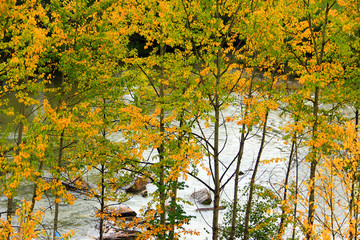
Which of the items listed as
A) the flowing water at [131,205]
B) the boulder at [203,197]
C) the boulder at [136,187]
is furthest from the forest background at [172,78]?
the boulder at [136,187]

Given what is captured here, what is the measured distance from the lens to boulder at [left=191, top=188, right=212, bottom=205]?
1766cm

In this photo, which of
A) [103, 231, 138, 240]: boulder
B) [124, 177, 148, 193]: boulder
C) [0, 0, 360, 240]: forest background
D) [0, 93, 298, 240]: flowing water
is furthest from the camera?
[124, 177, 148, 193]: boulder

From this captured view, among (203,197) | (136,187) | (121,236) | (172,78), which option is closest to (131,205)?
(136,187)

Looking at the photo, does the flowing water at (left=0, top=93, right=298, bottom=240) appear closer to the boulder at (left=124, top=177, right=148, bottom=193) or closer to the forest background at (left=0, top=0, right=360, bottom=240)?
the boulder at (left=124, top=177, right=148, bottom=193)

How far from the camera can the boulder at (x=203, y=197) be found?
17656mm

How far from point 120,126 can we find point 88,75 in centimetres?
206

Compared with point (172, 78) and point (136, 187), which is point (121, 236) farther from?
point (172, 78)

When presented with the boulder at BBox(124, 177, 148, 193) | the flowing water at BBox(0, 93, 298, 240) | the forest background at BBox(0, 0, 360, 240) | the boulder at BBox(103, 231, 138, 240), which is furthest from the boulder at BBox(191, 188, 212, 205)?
the forest background at BBox(0, 0, 360, 240)

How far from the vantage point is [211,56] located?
833 centimetres

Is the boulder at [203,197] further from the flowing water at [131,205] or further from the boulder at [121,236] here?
the boulder at [121,236]

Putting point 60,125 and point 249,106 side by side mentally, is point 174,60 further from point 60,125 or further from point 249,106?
point 60,125

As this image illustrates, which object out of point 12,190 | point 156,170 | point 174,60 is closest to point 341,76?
point 174,60

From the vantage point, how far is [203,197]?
58.5 ft

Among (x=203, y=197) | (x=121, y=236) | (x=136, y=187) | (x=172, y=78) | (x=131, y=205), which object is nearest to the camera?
(x=172, y=78)
